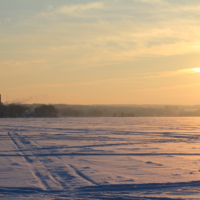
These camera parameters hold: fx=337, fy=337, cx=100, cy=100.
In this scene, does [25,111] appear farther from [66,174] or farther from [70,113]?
[66,174]

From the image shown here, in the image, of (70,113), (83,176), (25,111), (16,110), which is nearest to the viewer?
(83,176)

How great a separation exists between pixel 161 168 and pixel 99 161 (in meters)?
2.03

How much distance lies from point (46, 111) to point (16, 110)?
31.0 ft

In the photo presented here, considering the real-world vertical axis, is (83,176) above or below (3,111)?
below

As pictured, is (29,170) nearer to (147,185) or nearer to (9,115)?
(147,185)

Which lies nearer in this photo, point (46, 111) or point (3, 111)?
point (3, 111)

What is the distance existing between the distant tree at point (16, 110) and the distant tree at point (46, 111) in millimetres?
4235

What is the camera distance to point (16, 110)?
3809 inches

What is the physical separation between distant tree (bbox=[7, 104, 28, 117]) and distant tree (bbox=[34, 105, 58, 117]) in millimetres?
4235

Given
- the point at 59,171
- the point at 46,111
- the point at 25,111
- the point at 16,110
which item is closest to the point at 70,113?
the point at 46,111

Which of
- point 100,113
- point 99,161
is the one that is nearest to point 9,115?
point 100,113

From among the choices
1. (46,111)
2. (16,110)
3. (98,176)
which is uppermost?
(16,110)

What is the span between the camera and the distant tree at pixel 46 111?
100m

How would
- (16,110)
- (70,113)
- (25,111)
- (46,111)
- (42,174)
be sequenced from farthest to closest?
1. (70,113)
2. (46,111)
3. (25,111)
4. (16,110)
5. (42,174)
